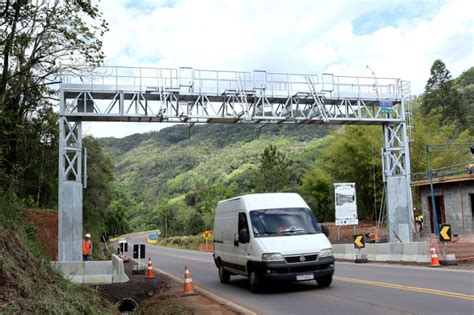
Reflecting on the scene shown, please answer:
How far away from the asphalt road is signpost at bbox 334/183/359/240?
11.6 meters

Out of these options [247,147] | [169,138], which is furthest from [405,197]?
[169,138]

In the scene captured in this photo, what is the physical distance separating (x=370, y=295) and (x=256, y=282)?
2.84m

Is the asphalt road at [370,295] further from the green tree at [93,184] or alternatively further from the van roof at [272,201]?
the green tree at [93,184]

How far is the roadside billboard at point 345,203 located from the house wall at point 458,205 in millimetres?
8978

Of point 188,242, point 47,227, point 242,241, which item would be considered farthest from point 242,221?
point 188,242

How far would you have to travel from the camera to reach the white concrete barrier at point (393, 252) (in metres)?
20.1

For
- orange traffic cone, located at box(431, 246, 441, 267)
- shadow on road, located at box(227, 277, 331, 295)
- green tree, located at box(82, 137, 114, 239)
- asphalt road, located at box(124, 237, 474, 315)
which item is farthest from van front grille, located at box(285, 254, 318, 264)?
green tree, located at box(82, 137, 114, 239)

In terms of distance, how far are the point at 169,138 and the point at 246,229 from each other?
15985cm

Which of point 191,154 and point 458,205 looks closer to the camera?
point 458,205

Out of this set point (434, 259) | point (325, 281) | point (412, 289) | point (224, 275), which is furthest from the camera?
point (434, 259)

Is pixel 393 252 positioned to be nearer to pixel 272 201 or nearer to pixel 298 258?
pixel 272 201

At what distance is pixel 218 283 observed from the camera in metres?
16.8

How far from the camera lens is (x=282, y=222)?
43.9 feet

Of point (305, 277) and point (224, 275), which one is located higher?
point (305, 277)
